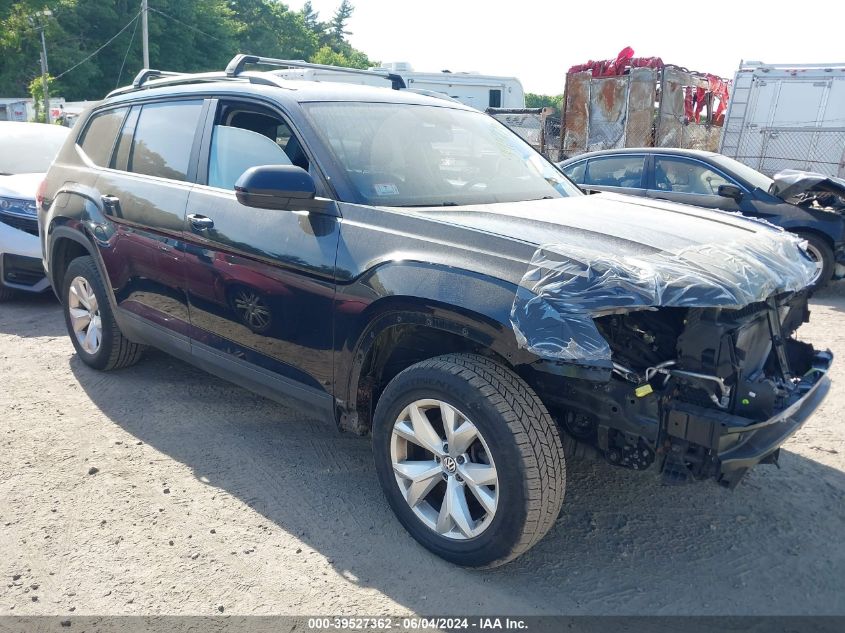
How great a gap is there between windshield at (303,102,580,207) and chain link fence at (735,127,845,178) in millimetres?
9487

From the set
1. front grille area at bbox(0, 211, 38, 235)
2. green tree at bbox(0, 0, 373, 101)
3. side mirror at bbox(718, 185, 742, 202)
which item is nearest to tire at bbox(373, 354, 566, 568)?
front grille area at bbox(0, 211, 38, 235)

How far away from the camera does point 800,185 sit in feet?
21.8

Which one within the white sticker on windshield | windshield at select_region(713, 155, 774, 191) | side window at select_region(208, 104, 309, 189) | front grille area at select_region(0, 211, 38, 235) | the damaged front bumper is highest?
side window at select_region(208, 104, 309, 189)

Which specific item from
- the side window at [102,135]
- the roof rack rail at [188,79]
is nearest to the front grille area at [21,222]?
the side window at [102,135]

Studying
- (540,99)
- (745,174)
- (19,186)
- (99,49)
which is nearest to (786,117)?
(745,174)

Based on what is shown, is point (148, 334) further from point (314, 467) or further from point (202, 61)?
point (202, 61)

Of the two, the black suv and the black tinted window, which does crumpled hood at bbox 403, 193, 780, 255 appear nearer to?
the black suv

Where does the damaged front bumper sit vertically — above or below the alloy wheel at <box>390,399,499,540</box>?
above

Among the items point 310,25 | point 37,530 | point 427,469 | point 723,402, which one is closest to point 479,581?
point 427,469

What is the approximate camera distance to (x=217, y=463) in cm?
376

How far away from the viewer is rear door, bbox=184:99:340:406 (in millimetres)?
3215

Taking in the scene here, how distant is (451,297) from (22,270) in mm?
5664

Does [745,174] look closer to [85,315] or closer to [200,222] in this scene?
[200,222]

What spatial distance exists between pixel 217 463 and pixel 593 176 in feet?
21.0
